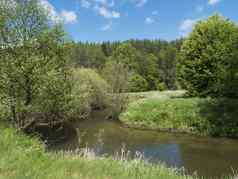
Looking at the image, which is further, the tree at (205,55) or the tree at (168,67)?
the tree at (168,67)

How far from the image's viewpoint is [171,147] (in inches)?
651

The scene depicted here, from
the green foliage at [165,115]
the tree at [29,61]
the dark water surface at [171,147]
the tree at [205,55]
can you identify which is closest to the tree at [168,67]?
the tree at [205,55]

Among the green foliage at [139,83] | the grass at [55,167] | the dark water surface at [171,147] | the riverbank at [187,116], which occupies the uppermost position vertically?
the green foliage at [139,83]

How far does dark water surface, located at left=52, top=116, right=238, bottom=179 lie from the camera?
12.9 m

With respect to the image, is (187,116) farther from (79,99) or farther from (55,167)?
(55,167)

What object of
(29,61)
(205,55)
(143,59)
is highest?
(143,59)

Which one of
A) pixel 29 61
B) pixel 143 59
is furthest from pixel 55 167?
pixel 143 59

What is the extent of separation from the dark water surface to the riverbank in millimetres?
1120

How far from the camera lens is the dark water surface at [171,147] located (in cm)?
1286

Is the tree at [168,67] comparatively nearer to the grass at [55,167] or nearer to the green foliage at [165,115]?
the green foliage at [165,115]

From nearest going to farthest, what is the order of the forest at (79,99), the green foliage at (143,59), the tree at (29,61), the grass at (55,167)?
the grass at (55,167), the forest at (79,99), the tree at (29,61), the green foliage at (143,59)

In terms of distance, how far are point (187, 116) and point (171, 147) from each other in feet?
19.6

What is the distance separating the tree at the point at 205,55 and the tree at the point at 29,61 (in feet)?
50.6

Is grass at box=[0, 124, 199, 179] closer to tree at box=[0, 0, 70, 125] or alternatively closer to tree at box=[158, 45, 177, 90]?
tree at box=[0, 0, 70, 125]
